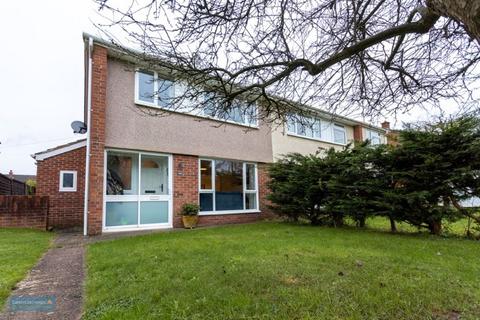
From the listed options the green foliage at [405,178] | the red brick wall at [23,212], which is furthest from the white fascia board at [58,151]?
the green foliage at [405,178]

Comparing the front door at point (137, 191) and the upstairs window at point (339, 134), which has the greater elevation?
the upstairs window at point (339, 134)

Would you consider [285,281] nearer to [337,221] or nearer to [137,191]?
[337,221]

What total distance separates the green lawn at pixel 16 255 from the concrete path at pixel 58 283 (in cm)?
12

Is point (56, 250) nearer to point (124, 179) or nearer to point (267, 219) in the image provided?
point (124, 179)

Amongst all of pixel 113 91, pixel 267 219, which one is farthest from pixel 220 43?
pixel 267 219

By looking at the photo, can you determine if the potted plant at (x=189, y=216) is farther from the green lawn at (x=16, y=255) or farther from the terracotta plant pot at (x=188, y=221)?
the green lawn at (x=16, y=255)

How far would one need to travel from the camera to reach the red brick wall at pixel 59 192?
10.4 m

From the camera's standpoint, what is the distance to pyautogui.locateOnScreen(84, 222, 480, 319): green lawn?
9.16 ft

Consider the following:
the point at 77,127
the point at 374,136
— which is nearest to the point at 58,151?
the point at 77,127

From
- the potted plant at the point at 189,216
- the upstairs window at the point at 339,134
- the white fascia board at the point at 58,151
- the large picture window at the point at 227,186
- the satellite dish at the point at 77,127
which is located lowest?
the potted plant at the point at 189,216

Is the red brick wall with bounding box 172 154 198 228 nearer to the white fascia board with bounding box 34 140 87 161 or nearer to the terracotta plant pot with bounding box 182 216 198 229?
the terracotta plant pot with bounding box 182 216 198 229

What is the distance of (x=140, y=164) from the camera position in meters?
9.62

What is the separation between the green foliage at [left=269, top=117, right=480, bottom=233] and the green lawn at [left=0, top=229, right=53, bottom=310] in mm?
7390

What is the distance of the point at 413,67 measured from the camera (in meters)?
4.92
